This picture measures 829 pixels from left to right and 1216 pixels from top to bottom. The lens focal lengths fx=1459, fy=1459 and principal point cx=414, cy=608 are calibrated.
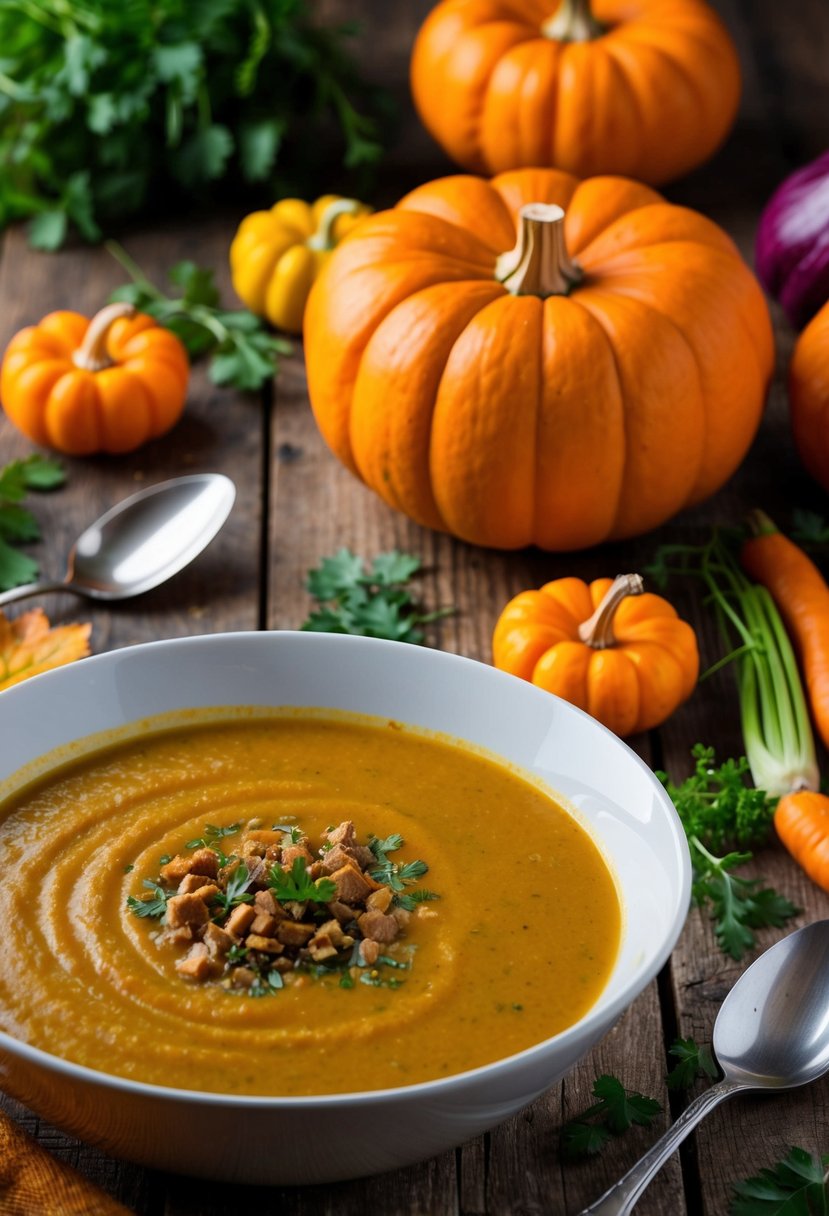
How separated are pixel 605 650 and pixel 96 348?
64.5 inches

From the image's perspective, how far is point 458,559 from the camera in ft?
11.6

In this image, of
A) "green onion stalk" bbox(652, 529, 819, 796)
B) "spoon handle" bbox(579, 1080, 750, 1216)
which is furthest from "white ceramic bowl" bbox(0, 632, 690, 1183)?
"green onion stalk" bbox(652, 529, 819, 796)

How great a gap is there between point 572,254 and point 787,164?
6.59ft

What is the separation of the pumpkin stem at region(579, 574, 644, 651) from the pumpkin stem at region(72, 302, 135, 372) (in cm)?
151

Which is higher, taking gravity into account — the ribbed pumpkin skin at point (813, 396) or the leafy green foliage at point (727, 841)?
the ribbed pumpkin skin at point (813, 396)

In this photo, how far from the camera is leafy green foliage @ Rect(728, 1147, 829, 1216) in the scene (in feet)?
6.88

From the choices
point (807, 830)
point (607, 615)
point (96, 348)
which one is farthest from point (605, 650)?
point (96, 348)

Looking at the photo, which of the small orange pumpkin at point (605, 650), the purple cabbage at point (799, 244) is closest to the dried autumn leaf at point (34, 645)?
the small orange pumpkin at point (605, 650)

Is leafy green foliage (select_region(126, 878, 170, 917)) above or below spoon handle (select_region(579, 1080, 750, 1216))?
above

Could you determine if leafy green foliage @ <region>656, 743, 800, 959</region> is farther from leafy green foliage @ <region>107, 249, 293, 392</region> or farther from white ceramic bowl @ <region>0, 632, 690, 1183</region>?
leafy green foliage @ <region>107, 249, 293, 392</region>

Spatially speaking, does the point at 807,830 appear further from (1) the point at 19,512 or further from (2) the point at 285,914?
(1) the point at 19,512

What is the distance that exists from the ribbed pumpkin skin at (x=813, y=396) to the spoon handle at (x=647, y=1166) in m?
1.90

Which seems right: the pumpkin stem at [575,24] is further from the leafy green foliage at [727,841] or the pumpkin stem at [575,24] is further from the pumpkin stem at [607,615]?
the leafy green foliage at [727,841]

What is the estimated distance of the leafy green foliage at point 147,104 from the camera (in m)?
4.50
